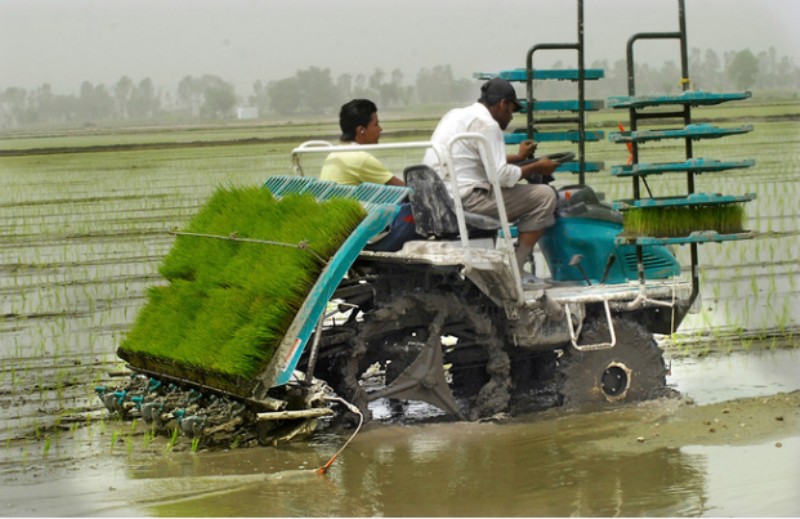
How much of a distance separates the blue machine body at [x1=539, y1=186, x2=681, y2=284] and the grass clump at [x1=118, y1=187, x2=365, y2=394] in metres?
1.86

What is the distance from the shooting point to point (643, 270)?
7.19 m

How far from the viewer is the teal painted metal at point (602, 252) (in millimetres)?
7566

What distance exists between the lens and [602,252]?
7574 mm

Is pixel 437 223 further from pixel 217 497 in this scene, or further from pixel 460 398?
pixel 217 497

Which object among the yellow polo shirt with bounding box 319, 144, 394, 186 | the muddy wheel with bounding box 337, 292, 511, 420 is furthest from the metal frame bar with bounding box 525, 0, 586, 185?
the muddy wheel with bounding box 337, 292, 511, 420

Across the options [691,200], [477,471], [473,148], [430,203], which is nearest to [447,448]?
[477,471]

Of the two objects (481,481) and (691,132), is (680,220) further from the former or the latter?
(481,481)

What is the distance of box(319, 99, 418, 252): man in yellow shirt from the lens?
272 inches

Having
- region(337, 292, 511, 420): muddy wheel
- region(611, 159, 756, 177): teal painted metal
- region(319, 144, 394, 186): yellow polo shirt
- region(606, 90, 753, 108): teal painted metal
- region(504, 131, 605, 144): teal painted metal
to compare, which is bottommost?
region(337, 292, 511, 420): muddy wheel

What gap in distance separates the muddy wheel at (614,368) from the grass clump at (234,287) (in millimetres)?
1813

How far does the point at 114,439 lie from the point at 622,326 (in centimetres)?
328

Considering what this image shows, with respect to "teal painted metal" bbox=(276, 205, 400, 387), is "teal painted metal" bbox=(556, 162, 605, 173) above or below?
above

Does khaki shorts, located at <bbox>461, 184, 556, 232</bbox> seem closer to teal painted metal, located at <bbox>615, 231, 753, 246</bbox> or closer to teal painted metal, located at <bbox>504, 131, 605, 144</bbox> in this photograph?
teal painted metal, located at <bbox>615, 231, 753, 246</bbox>

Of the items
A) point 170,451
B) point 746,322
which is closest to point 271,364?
point 170,451
